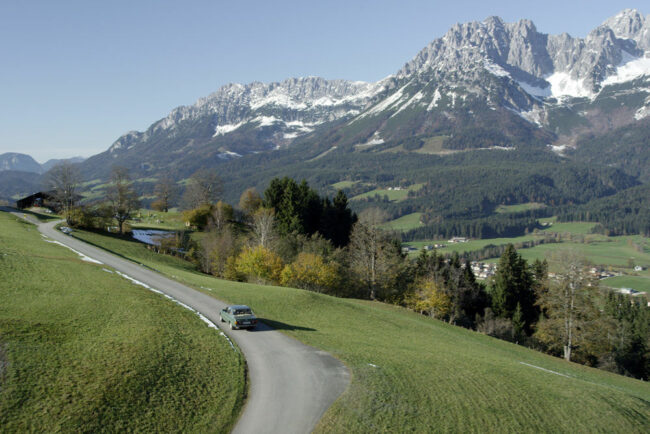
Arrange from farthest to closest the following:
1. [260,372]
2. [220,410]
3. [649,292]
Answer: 1. [649,292]
2. [260,372]
3. [220,410]

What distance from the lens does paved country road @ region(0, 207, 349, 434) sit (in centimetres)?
1758

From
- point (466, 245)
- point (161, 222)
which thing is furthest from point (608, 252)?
point (161, 222)

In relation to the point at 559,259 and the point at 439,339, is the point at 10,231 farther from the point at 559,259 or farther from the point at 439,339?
the point at 559,259

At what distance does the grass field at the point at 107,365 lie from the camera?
620 inches

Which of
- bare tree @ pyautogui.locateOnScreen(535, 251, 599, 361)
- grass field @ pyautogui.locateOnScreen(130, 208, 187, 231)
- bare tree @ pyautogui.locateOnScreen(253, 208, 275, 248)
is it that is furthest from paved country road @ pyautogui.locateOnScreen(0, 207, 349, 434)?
grass field @ pyautogui.locateOnScreen(130, 208, 187, 231)

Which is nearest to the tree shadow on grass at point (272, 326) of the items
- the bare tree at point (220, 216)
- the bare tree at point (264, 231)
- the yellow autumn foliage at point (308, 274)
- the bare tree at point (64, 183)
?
the yellow autumn foliage at point (308, 274)

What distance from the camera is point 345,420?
1783cm

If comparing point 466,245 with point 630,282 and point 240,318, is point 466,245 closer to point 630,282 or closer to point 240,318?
point 630,282

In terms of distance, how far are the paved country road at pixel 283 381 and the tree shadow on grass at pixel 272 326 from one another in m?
0.15

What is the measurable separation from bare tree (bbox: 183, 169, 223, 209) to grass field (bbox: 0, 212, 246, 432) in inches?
3202

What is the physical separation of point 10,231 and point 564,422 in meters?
66.9

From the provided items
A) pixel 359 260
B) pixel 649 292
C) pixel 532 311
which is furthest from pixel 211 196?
pixel 649 292

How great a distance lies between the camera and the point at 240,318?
29.2 meters

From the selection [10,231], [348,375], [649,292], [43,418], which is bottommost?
[649,292]
